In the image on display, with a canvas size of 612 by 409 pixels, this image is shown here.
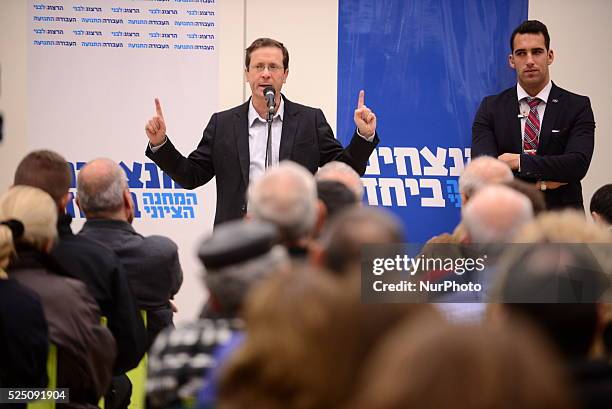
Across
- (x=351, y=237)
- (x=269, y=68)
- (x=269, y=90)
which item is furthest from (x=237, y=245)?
(x=269, y=68)

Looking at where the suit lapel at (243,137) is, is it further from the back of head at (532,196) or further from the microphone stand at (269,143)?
the back of head at (532,196)

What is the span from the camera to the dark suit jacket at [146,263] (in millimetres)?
4234

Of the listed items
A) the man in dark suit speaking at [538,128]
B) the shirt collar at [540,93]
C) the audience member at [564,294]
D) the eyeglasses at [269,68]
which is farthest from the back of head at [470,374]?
the shirt collar at [540,93]

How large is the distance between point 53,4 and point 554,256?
5.38 metres

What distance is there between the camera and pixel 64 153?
266 inches

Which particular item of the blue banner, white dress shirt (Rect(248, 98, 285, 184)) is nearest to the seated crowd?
white dress shirt (Rect(248, 98, 285, 184))

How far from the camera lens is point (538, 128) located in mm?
5738

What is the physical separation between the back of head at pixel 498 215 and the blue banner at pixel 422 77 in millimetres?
3705

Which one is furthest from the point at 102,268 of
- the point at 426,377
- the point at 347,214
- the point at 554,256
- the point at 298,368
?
the point at 426,377

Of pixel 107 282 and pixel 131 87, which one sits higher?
pixel 131 87

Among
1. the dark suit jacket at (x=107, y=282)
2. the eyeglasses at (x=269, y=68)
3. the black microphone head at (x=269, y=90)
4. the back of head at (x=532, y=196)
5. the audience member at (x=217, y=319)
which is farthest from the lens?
the eyeglasses at (x=269, y=68)

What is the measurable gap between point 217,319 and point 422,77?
4602mm

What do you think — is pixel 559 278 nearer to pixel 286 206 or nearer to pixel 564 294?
pixel 564 294

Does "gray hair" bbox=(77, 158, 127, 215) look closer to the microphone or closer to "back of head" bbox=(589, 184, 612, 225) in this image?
the microphone
